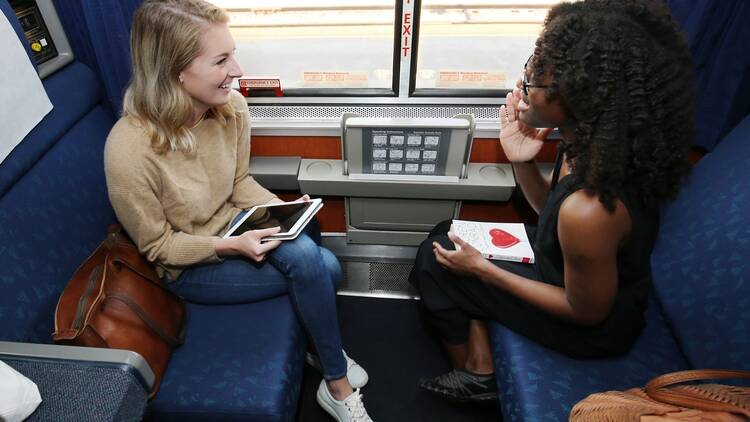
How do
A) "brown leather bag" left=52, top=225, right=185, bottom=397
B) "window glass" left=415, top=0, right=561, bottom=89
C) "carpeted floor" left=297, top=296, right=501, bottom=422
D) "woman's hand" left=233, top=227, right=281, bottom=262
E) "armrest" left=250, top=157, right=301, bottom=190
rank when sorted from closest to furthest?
1. "brown leather bag" left=52, top=225, right=185, bottom=397
2. "woman's hand" left=233, top=227, right=281, bottom=262
3. "carpeted floor" left=297, top=296, right=501, bottom=422
4. "armrest" left=250, top=157, right=301, bottom=190
5. "window glass" left=415, top=0, right=561, bottom=89

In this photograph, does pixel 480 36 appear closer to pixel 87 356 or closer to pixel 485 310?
pixel 485 310

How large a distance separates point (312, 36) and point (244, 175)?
12.3ft

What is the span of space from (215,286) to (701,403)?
1.30m

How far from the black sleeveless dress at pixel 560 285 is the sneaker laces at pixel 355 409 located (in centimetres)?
42

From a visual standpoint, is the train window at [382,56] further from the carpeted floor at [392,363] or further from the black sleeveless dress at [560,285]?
the carpeted floor at [392,363]

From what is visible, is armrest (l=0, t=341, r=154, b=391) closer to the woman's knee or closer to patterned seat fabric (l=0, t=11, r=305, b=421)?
patterned seat fabric (l=0, t=11, r=305, b=421)

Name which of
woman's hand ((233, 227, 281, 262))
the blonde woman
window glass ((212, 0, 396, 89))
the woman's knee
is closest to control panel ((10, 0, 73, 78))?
the blonde woman

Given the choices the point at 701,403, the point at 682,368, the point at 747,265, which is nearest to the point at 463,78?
the point at 747,265

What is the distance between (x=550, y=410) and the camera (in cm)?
120

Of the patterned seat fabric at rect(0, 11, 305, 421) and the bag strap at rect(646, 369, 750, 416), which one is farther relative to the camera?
the patterned seat fabric at rect(0, 11, 305, 421)

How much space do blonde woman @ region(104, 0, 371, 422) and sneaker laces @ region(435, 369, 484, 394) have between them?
32 cm

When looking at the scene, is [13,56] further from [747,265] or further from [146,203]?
[747,265]

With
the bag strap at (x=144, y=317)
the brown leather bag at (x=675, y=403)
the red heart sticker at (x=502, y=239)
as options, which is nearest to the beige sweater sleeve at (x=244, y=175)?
the bag strap at (x=144, y=317)

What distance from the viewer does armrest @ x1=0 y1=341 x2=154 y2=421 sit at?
844 mm
